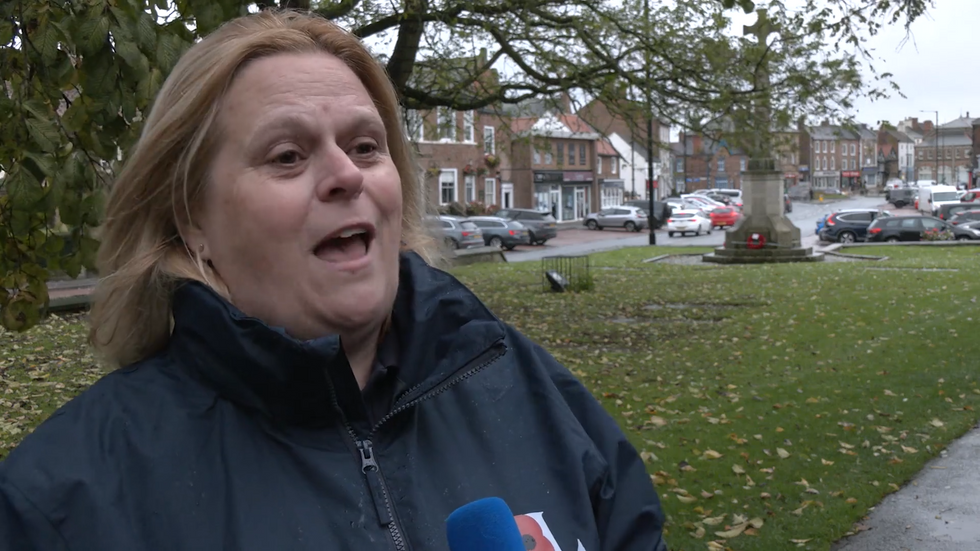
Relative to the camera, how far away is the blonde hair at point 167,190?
1.85 m

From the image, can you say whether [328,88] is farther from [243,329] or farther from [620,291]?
[620,291]

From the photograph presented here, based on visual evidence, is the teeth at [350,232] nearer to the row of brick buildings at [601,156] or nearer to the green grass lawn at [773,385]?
the row of brick buildings at [601,156]

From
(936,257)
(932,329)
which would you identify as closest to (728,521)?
(932,329)

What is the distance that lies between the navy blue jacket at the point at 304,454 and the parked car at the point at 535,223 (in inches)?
1820

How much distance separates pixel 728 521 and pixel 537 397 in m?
4.63

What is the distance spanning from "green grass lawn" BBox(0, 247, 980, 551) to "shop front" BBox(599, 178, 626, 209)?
2451 inches

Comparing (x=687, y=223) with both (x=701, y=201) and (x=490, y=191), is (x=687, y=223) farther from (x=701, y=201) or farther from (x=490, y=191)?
(x=701, y=201)

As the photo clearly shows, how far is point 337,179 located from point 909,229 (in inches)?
1727

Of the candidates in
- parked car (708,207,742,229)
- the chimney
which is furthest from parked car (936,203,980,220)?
the chimney

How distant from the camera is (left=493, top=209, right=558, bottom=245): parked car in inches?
1939

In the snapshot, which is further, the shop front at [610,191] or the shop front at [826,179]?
the shop front at [826,179]

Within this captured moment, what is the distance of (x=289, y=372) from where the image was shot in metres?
1.66

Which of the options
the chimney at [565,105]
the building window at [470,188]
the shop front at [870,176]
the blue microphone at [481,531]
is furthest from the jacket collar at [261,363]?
the shop front at [870,176]

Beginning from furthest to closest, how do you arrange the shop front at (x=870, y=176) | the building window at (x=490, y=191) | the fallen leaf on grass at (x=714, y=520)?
the shop front at (x=870, y=176) → the building window at (x=490, y=191) → the fallen leaf on grass at (x=714, y=520)
